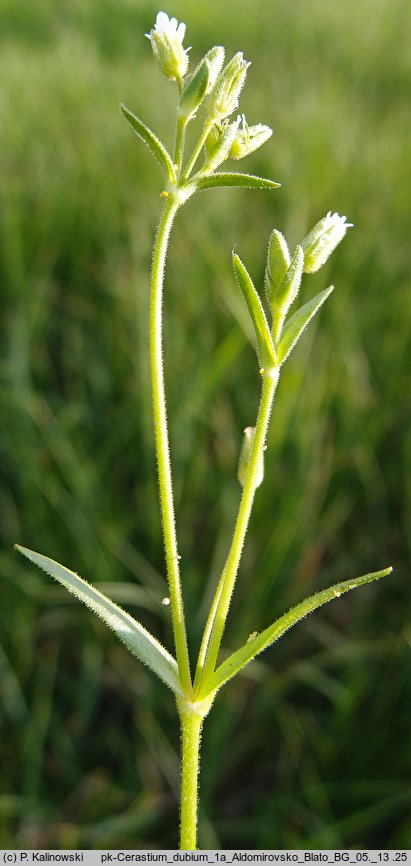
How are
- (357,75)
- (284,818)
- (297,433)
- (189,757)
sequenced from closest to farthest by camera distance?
1. (189,757)
2. (284,818)
3. (297,433)
4. (357,75)

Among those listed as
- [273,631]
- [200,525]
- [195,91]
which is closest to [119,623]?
[273,631]

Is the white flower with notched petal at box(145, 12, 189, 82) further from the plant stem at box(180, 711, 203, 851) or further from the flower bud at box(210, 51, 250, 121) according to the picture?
the plant stem at box(180, 711, 203, 851)

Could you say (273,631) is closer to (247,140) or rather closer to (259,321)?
(259,321)

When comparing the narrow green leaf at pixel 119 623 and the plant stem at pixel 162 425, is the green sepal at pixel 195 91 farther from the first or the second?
the narrow green leaf at pixel 119 623

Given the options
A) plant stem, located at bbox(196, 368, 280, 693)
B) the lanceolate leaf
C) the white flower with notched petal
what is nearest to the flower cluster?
the white flower with notched petal

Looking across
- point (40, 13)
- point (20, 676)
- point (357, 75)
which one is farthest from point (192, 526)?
point (40, 13)

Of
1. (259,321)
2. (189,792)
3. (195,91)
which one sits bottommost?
(189,792)

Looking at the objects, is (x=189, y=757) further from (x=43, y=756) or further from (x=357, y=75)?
(x=357, y=75)
